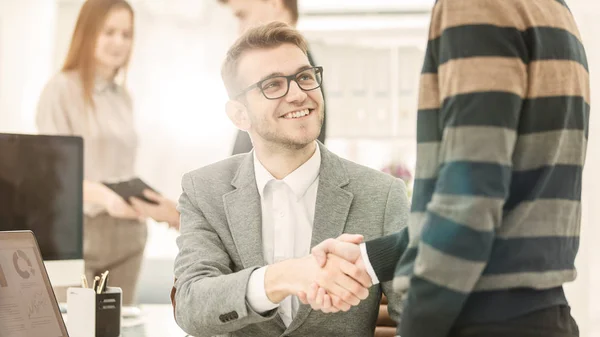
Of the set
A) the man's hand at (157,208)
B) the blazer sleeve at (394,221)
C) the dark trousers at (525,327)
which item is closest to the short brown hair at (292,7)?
the man's hand at (157,208)

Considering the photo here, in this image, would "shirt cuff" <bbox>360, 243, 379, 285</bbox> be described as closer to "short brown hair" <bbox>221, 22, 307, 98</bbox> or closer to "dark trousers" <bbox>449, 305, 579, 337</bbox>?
"dark trousers" <bbox>449, 305, 579, 337</bbox>

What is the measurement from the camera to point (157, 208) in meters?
4.14

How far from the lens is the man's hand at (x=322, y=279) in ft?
4.66

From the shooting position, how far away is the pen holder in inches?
66.6

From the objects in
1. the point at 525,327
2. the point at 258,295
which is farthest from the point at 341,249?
the point at 525,327

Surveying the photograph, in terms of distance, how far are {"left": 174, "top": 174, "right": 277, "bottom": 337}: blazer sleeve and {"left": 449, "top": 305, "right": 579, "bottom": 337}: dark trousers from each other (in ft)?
1.90

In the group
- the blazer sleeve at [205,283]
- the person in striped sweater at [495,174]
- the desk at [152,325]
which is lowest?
the desk at [152,325]

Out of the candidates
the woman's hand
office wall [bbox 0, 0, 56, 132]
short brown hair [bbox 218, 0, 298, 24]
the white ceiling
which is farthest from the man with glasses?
office wall [bbox 0, 0, 56, 132]

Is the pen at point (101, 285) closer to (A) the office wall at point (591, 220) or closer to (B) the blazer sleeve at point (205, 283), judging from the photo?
(B) the blazer sleeve at point (205, 283)

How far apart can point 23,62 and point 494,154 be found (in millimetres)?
4146

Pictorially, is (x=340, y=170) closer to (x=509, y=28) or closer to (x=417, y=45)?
(x=509, y=28)

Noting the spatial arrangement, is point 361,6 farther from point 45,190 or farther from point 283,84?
point 45,190

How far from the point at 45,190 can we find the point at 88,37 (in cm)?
241

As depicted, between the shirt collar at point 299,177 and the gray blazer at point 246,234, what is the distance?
19 mm
